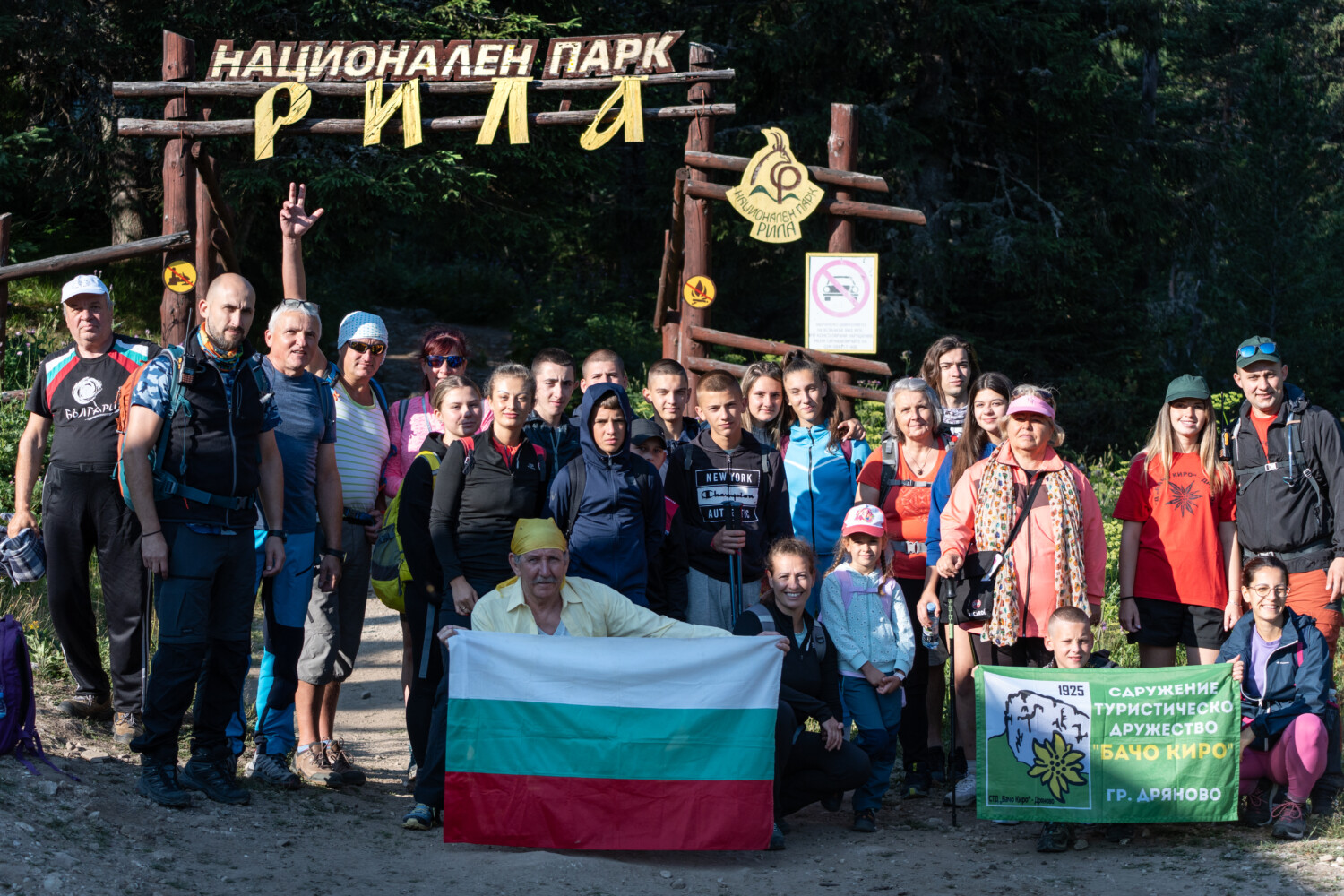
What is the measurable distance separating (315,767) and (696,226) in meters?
6.18

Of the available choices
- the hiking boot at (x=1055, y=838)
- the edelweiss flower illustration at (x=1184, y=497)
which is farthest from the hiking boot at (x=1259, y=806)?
the edelweiss flower illustration at (x=1184, y=497)

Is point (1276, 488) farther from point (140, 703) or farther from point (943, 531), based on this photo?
point (140, 703)

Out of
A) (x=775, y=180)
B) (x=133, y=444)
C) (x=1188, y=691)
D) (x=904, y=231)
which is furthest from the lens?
(x=904, y=231)

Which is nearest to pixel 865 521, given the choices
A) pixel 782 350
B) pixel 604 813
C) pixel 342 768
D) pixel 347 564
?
pixel 604 813

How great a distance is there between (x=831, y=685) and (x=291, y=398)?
8.98ft

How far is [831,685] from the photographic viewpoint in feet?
18.5

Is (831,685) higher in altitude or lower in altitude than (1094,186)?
lower

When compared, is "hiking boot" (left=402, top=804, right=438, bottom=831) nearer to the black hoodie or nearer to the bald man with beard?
the bald man with beard

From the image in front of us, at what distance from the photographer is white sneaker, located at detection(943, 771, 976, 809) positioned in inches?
230

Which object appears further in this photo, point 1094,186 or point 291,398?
point 1094,186

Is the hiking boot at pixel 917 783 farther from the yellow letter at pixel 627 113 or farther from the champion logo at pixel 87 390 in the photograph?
the yellow letter at pixel 627 113

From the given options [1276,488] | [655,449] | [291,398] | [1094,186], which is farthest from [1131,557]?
[1094,186]

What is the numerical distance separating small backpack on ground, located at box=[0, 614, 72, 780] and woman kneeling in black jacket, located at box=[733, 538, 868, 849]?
9.71ft

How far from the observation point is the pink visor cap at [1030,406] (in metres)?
5.67
